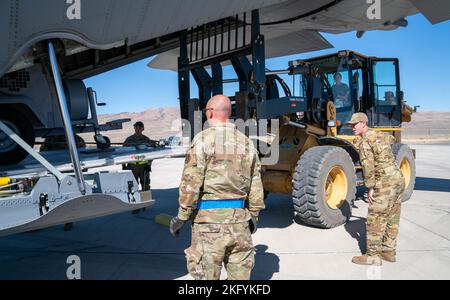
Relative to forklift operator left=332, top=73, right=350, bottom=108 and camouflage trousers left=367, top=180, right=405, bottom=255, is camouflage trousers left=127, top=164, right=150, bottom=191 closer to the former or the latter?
forklift operator left=332, top=73, right=350, bottom=108

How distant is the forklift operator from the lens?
7.04 meters

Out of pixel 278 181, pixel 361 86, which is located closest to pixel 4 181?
pixel 278 181

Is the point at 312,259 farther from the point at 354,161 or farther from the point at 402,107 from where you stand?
the point at 402,107

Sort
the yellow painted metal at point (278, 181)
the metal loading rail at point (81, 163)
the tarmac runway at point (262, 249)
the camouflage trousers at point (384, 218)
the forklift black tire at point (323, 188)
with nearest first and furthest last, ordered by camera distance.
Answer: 1. the metal loading rail at point (81, 163)
2. the tarmac runway at point (262, 249)
3. the camouflage trousers at point (384, 218)
4. the forklift black tire at point (323, 188)
5. the yellow painted metal at point (278, 181)

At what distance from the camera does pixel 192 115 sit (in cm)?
602

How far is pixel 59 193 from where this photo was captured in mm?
3146

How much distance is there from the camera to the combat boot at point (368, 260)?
13.5ft

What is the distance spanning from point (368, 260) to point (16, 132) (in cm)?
407

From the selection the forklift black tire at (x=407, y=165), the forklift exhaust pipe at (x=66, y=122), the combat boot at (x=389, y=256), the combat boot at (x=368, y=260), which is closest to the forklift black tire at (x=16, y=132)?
the forklift exhaust pipe at (x=66, y=122)

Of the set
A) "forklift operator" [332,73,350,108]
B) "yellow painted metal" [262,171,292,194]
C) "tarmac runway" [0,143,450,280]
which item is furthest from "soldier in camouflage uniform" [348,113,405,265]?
"forklift operator" [332,73,350,108]

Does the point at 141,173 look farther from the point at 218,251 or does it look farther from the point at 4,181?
the point at 218,251

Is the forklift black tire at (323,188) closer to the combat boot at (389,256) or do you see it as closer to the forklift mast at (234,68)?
the forklift mast at (234,68)

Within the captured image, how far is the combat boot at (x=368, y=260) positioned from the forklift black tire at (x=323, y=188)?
1203 mm

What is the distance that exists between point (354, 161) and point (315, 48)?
12.2 feet
